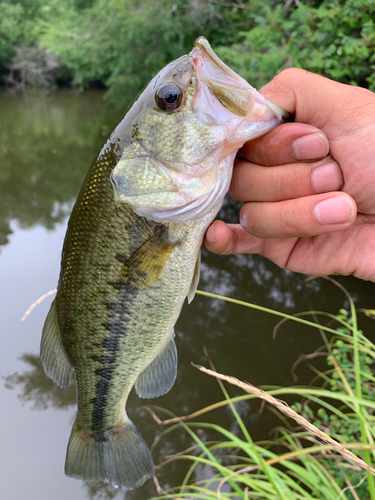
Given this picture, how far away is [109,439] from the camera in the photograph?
1578 millimetres

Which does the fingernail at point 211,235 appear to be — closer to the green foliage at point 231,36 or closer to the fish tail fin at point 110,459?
the fish tail fin at point 110,459

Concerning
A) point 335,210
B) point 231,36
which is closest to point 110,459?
point 335,210

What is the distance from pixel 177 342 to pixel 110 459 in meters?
2.04

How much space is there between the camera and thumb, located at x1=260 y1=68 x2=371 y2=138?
1130 mm

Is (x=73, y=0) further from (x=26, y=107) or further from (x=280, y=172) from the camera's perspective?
(x=280, y=172)

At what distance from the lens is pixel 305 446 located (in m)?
2.69

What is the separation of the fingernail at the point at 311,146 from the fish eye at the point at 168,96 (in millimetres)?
450

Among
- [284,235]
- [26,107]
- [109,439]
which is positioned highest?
[26,107]

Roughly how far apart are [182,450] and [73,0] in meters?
21.3

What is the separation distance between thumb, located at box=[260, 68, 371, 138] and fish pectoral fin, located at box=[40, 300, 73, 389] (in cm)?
133

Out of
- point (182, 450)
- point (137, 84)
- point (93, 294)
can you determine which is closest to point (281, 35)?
point (93, 294)

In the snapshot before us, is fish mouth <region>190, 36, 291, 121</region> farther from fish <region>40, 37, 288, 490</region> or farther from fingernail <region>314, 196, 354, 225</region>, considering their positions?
fingernail <region>314, 196, 354, 225</region>

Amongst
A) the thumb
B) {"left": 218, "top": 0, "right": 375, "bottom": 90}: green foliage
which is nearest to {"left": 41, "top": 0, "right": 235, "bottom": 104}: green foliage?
{"left": 218, "top": 0, "right": 375, "bottom": 90}: green foliage

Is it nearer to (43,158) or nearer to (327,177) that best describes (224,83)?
(327,177)
